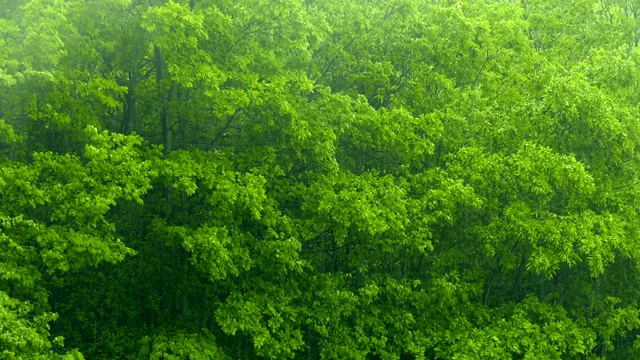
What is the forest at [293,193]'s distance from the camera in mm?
15047

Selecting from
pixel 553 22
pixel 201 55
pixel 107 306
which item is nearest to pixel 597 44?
pixel 553 22

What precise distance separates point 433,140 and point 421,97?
5.80 ft

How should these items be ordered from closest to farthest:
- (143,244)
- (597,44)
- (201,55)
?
1. (201,55)
2. (143,244)
3. (597,44)

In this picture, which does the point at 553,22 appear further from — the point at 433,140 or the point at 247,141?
the point at 247,141

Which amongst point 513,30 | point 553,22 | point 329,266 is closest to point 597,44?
point 553,22

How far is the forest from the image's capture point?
15047 millimetres

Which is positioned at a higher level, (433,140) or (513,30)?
(513,30)

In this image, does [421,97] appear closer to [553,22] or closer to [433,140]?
[433,140]

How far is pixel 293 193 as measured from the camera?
17672 mm

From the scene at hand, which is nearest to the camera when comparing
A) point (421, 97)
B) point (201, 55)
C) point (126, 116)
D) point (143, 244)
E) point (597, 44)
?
point (201, 55)

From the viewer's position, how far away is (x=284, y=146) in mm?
17344

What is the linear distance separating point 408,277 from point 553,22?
34.4 feet

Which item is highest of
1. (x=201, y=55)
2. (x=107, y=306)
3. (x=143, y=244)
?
(x=201, y=55)

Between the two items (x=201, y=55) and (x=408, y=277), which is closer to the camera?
(x=201, y=55)
